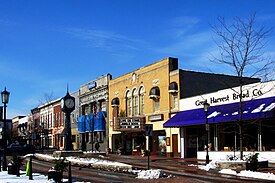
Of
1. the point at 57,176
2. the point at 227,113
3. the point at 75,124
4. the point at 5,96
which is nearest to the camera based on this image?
the point at 57,176

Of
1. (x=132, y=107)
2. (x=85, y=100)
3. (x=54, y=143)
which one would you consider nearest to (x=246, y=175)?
(x=132, y=107)

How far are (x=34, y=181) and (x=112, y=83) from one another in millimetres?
33315

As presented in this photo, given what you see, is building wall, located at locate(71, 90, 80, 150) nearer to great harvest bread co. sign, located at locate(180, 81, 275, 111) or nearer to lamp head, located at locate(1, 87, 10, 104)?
great harvest bread co. sign, located at locate(180, 81, 275, 111)

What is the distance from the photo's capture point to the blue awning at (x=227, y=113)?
90.9 feet

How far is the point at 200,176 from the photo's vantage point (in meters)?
21.0

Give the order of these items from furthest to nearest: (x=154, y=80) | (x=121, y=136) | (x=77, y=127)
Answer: (x=77, y=127), (x=121, y=136), (x=154, y=80)

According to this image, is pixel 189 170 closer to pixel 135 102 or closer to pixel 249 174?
pixel 249 174

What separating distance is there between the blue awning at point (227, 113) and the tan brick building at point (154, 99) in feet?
8.19

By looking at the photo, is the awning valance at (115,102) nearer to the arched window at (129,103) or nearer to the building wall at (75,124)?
the arched window at (129,103)

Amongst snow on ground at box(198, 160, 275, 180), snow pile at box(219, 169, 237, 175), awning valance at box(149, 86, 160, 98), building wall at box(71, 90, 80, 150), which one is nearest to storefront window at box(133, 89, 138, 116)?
awning valance at box(149, 86, 160, 98)

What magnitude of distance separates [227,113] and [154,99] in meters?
12.1

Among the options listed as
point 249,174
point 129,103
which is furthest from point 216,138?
point 129,103

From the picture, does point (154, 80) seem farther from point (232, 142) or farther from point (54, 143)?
point (54, 143)

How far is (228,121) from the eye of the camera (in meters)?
30.2
